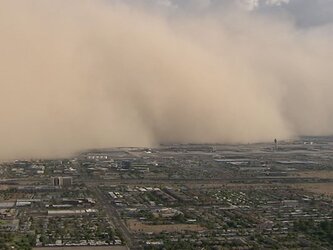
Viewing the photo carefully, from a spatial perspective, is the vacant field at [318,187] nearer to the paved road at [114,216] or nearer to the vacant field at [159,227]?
the vacant field at [159,227]

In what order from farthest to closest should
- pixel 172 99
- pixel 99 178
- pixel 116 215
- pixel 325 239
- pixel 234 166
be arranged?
pixel 172 99
pixel 234 166
pixel 99 178
pixel 116 215
pixel 325 239

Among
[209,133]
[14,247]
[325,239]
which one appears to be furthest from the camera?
[209,133]

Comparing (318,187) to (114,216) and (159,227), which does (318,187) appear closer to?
(159,227)

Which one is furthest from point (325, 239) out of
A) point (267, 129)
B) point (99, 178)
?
point (267, 129)

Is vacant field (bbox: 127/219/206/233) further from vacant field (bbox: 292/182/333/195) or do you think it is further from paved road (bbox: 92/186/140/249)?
vacant field (bbox: 292/182/333/195)

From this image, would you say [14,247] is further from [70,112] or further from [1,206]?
[70,112]

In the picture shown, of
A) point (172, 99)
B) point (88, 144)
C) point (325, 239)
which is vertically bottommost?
point (325, 239)

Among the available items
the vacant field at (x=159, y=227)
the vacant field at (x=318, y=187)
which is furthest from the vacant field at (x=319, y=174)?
the vacant field at (x=159, y=227)
